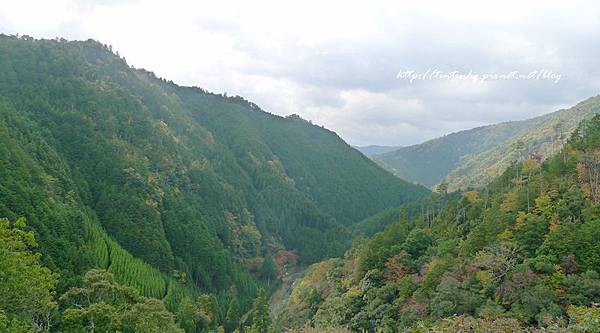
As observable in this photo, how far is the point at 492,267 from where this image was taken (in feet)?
110

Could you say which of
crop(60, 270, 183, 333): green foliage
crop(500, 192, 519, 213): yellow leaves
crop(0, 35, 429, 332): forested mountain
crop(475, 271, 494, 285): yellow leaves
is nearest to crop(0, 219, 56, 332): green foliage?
crop(0, 35, 429, 332): forested mountain

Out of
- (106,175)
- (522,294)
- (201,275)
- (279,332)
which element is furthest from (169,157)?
(522,294)

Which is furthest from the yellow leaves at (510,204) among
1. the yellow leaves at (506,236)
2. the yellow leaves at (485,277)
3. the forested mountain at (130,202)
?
the forested mountain at (130,202)

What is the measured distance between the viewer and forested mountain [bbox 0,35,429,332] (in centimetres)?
5147

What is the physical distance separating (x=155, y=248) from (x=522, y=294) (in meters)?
60.4

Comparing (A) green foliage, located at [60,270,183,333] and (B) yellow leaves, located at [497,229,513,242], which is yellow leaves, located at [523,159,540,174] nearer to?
(B) yellow leaves, located at [497,229,513,242]

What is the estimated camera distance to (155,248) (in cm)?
7762

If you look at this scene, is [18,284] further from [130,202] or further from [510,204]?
[130,202]

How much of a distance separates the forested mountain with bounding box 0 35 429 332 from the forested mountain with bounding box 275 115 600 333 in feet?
54.3

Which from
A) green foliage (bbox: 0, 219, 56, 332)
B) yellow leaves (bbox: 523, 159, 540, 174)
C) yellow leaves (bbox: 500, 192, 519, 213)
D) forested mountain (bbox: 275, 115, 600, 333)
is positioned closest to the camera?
green foliage (bbox: 0, 219, 56, 332)

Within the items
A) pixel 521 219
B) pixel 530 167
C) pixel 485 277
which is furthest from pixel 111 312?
pixel 530 167

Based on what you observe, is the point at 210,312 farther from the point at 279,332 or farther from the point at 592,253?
the point at 592,253

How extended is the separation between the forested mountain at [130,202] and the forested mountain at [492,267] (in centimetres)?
1655

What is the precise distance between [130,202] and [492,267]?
64.9 m
